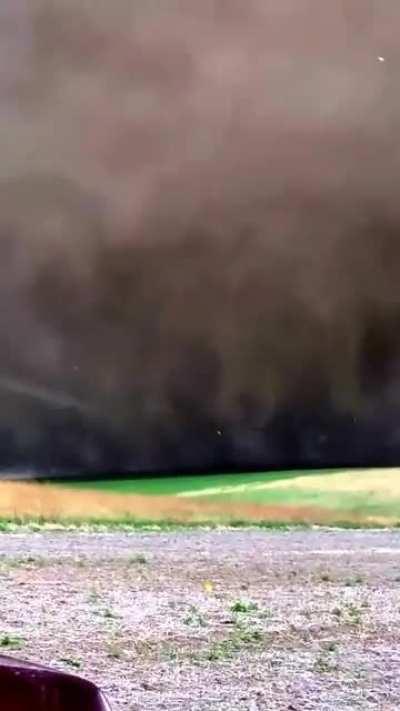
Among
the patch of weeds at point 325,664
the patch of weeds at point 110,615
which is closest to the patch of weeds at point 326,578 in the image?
the patch of weeds at point 110,615

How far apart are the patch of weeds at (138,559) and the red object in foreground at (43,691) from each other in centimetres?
712

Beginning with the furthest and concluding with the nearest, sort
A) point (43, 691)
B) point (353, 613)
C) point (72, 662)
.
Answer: point (353, 613) < point (72, 662) < point (43, 691)

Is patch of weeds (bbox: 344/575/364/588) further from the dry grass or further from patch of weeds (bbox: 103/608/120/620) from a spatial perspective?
the dry grass

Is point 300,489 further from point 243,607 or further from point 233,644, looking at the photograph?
point 233,644

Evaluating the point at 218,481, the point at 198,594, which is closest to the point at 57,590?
the point at 198,594

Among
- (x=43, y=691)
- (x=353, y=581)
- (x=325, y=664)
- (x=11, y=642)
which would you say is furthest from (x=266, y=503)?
(x=43, y=691)

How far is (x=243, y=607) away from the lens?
21.6 ft

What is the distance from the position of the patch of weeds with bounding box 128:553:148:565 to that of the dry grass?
2819 millimetres

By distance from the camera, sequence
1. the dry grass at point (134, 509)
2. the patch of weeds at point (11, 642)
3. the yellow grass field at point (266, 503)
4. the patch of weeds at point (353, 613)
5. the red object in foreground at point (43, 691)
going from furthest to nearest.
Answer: the yellow grass field at point (266, 503), the dry grass at point (134, 509), the patch of weeds at point (353, 613), the patch of weeds at point (11, 642), the red object in foreground at point (43, 691)

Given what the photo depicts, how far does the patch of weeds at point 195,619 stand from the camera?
19.8ft

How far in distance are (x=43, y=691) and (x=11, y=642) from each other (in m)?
4.10

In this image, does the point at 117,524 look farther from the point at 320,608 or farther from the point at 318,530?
the point at 320,608

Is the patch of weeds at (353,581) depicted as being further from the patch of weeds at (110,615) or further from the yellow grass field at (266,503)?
the yellow grass field at (266,503)

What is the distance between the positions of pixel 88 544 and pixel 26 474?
1.92 metres
